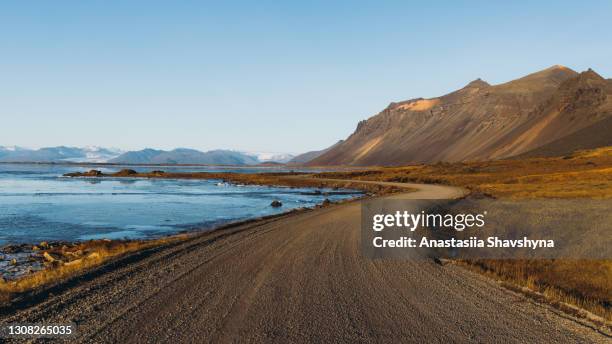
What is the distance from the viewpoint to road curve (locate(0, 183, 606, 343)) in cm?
972

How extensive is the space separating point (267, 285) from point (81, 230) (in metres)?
24.2

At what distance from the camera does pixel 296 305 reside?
1163 cm

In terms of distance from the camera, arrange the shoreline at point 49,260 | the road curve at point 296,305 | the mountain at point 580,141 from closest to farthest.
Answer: the road curve at point 296,305 → the shoreline at point 49,260 → the mountain at point 580,141

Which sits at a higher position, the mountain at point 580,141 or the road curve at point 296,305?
the mountain at point 580,141

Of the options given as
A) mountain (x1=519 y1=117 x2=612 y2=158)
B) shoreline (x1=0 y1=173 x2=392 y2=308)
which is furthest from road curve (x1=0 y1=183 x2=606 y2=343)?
mountain (x1=519 y1=117 x2=612 y2=158)

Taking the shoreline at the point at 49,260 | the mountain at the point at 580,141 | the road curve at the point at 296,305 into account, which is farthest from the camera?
the mountain at the point at 580,141

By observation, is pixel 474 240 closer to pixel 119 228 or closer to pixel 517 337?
pixel 517 337

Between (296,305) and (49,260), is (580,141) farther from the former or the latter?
(296,305)

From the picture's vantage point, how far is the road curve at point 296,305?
31.9 feet

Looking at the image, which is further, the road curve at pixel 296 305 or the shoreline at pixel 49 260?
the shoreline at pixel 49 260

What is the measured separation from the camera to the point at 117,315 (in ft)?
35.6

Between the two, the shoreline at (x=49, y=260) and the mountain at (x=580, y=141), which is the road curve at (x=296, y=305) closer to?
the shoreline at (x=49, y=260)

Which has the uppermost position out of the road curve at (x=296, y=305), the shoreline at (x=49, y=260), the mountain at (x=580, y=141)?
the mountain at (x=580, y=141)


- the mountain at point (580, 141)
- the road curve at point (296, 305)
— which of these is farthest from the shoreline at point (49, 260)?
the mountain at point (580, 141)
